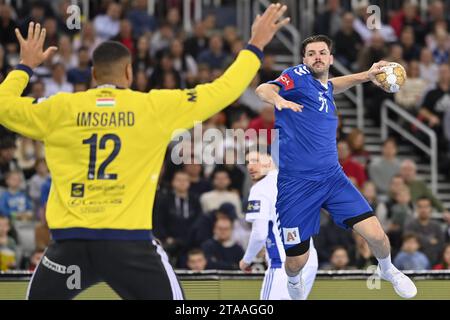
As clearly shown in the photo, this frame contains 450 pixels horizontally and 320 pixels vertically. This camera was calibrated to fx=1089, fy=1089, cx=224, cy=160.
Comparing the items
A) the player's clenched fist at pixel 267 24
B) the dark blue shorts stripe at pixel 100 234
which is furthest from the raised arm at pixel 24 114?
the player's clenched fist at pixel 267 24

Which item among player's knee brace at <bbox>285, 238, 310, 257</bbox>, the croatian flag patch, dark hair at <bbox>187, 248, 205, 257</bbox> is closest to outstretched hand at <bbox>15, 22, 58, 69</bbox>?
the croatian flag patch

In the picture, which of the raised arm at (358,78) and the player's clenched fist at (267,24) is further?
the raised arm at (358,78)

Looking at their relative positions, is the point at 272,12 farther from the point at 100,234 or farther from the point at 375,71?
the point at 375,71

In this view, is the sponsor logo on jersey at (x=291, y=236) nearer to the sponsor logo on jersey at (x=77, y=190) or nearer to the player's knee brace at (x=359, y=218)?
the player's knee brace at (x=359, y=218)

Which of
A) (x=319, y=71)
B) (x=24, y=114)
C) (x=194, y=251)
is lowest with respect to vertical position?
(x=194, y=251)

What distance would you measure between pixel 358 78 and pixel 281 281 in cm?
238

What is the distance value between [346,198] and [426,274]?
2094mm

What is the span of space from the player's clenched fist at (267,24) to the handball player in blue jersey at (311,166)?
10.4ft

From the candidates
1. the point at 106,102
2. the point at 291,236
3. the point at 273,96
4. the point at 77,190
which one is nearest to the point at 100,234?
the point at 77,190

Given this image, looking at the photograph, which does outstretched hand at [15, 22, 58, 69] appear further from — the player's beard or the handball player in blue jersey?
the player's beard

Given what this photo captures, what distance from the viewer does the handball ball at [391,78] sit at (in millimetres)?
10516

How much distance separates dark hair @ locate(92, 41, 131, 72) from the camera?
7434 millimetres

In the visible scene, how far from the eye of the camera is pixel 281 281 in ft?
38.3
